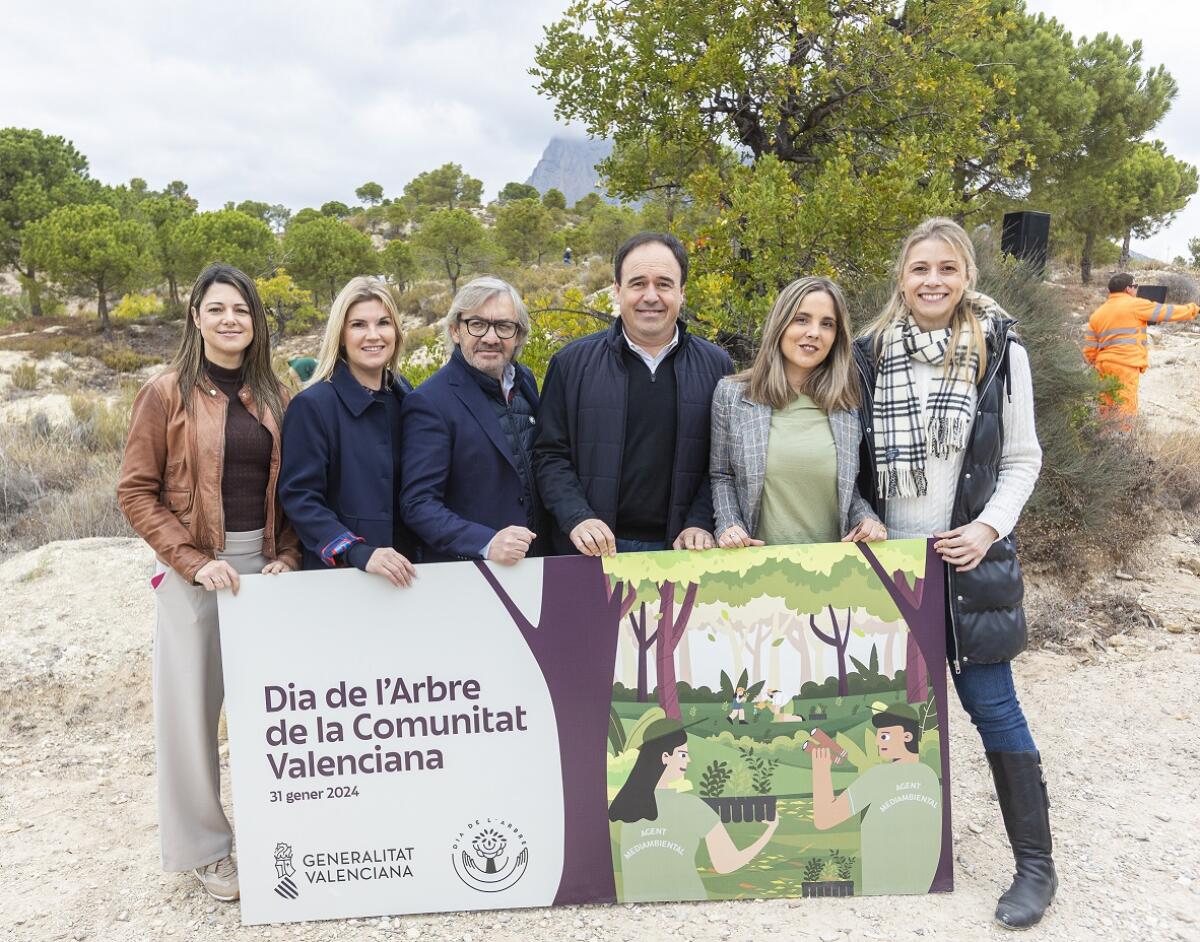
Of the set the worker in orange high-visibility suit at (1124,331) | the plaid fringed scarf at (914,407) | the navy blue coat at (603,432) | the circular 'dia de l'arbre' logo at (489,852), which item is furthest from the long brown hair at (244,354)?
the worker in orange high-visibility suit at (1124,331)

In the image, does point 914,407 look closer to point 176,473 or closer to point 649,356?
point 649,356

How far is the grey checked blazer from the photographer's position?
2.95 metres

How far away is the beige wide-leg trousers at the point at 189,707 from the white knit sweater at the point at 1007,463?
2.49 m

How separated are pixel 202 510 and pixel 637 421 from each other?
63.8 inches

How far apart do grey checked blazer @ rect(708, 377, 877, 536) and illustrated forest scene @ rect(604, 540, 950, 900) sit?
0.18m

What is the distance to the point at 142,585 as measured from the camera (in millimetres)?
6324

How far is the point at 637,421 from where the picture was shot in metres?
3.06

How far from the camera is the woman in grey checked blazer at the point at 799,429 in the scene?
2922 millimetres

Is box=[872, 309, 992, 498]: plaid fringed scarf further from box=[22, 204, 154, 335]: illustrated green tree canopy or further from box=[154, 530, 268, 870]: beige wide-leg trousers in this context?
box=[22, 204, 154, 335]: illustrated green tree canopy

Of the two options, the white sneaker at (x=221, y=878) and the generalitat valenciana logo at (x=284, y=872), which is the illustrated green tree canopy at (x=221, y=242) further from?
the generalitat valenciana logo at (x=284, y=872)

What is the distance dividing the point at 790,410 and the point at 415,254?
97.6ft

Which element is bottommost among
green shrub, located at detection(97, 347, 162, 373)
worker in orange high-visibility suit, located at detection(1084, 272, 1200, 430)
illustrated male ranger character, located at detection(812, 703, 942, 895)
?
illustrated male ranger character, located at detection(812, 703, 942, 895)

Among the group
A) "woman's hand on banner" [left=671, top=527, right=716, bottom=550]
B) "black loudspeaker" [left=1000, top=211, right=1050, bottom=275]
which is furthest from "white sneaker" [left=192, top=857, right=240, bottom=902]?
"black loudspeaker" [left=1000, top=211, right=1050, bottom=275]

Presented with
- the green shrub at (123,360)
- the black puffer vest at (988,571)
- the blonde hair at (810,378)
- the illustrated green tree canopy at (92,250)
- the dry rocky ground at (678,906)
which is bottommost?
the dry rocky ground at (678,906)
